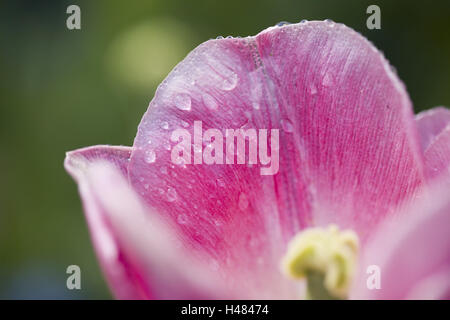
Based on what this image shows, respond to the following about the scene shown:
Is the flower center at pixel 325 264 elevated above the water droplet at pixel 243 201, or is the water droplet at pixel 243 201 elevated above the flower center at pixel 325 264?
the water droplet at pixel 243 201

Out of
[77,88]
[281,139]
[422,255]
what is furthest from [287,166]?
[77,88]

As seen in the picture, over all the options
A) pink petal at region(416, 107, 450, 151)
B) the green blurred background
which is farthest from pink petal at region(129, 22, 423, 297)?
the green blurred background

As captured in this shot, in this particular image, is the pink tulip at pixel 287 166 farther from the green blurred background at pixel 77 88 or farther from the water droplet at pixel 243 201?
the green blurred background at pixel 77 88

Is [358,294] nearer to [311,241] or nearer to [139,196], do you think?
[311,241]

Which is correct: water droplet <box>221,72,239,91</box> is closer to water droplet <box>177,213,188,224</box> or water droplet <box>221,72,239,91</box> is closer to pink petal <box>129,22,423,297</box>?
pink petal <box>129,22,423,297</box>

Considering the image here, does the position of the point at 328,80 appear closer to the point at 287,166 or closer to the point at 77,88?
the point at 287,166

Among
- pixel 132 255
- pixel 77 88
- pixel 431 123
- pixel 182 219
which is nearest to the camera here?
pixel 132 255

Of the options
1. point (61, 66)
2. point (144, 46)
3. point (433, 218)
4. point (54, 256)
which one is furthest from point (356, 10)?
point (433, 218)

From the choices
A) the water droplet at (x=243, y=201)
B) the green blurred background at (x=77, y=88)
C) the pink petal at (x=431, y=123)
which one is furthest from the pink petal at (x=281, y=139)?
the green blurred background at (x=77, y=88)
